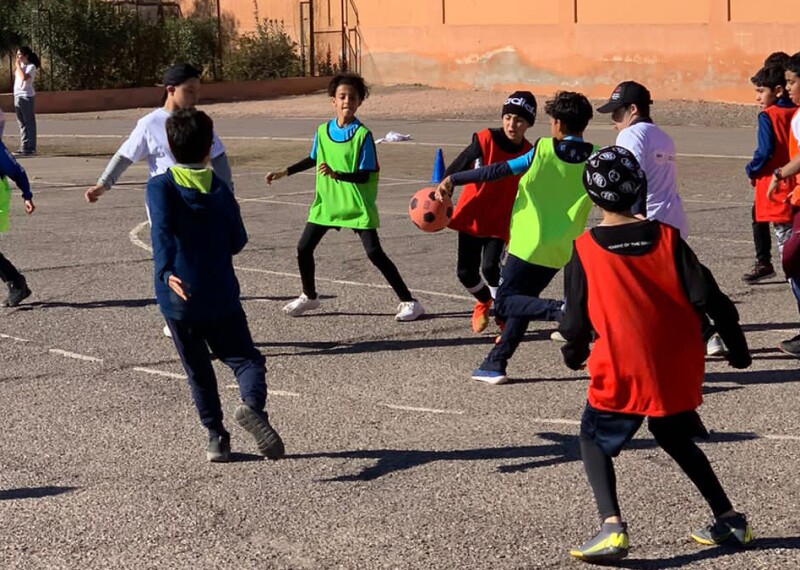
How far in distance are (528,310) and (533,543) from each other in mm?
2621

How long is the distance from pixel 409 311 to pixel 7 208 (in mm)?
3172

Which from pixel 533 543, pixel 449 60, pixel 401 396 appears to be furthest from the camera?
pixel 449 60

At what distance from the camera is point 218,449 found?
21.7 ft

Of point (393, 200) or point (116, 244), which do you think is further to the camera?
point (393, 200)

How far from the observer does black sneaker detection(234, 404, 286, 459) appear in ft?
21.0

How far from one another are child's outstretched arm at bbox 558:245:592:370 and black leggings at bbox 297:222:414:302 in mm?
4639

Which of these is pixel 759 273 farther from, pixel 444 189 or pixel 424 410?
pixel 424 410

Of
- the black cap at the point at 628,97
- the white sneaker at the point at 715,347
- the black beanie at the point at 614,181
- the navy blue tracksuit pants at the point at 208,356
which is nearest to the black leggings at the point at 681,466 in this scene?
the black beanie at the point at 614,181

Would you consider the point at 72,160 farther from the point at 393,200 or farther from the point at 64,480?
the point at 64,480

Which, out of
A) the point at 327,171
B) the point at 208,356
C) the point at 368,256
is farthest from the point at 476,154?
the point at 208,356

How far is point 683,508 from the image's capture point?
5863 millimetres

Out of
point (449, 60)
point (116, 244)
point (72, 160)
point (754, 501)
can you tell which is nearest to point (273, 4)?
point (449, 60)

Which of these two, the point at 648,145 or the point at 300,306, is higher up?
the point at 648,145

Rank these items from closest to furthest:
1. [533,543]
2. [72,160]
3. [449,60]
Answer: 1. [533,543]
2. [72,160]
3. [449,60]
